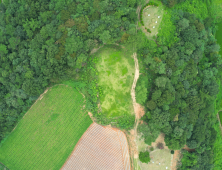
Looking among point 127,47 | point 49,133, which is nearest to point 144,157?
point 49,133

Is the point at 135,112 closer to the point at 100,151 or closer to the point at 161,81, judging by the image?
the point at 161,81

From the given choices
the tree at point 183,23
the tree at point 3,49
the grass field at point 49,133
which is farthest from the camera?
the grass field at point 49,133

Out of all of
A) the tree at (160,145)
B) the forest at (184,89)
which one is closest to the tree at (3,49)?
the forest at (184,89)

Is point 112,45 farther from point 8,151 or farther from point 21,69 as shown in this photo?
point 8,151

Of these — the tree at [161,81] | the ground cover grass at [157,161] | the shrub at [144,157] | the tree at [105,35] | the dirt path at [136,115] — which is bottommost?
the ground cover grass at [157,161]

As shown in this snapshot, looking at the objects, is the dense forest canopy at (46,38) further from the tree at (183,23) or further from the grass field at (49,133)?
the tree at (183,23)

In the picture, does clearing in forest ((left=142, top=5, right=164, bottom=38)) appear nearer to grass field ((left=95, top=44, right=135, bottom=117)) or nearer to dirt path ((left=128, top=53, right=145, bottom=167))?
grass field ((left=95, top=44, right=135, bottom=117))
